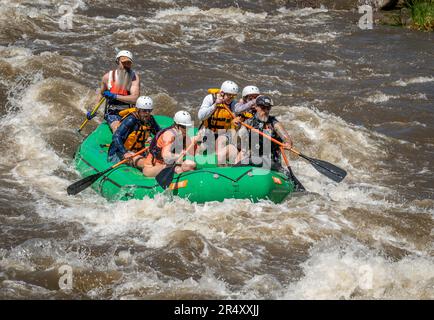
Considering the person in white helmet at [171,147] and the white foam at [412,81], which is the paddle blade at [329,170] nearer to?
the person in white helmet at [171,147]

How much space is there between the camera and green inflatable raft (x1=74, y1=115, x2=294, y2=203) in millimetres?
8352

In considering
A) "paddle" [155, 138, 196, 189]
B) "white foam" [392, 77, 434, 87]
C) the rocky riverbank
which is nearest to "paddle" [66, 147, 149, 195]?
"paddle" [155, 138, 196, 189]

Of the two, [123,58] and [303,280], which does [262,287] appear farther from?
[123,58]

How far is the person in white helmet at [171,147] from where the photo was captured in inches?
339

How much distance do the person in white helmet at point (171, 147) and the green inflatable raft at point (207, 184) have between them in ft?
0.45

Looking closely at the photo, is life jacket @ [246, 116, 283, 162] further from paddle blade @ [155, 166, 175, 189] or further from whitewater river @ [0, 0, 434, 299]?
paddle blade @ [155, 166, 175, 189]

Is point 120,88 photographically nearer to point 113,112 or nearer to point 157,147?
point 113,112

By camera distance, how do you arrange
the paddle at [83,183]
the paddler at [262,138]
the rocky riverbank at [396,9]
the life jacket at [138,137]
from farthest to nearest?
1. the rocky riverbank at [396,9]
2. the life jacket at [138,137]
3. the paddler at [262,138]
4. the paddle at [83,183]

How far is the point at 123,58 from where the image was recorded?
10.2 metres

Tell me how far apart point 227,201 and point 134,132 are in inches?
65.1

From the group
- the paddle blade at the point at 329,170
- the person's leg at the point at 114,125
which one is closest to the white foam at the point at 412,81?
the paddle blade at the point at 329,170

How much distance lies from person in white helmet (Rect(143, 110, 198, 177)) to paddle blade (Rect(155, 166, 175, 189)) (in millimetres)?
165
